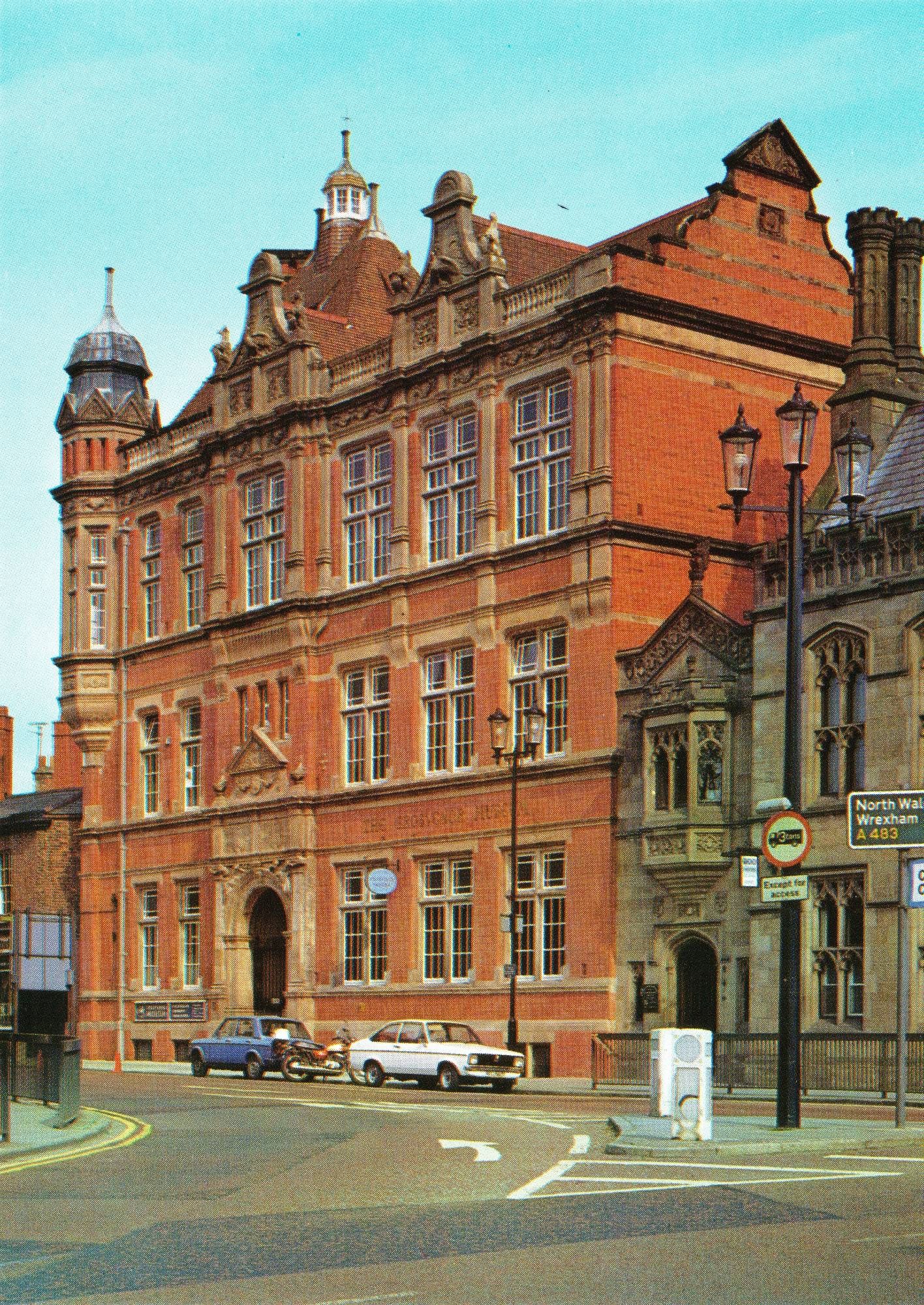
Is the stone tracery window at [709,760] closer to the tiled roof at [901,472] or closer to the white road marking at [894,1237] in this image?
the tiled roof at [901,472]

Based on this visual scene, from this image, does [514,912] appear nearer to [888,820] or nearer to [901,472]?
[901,472]

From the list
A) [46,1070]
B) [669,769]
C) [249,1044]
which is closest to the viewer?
[46,1070]

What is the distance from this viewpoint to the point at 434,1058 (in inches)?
1475

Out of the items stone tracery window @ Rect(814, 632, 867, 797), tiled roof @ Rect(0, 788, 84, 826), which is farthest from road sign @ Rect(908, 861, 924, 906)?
tiled roof @ Rect(0, 788, 84, 826)

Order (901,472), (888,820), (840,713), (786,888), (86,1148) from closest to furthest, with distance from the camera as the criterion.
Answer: (86,1148), (888,820), (786,888), (840,713), (901,472)

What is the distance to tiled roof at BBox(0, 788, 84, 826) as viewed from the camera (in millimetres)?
63312

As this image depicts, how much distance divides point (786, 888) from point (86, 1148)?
7.88m

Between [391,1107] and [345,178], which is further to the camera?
[345,178]

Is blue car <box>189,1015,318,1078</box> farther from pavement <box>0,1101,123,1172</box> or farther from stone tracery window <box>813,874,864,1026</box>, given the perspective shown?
pavement <box>0,1101,123,1172</box>

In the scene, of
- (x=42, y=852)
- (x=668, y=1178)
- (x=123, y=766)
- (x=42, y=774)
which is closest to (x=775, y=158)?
(x=123, y=766)

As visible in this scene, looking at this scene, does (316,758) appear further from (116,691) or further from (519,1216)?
(519,1216)

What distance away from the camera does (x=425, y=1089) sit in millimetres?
37750

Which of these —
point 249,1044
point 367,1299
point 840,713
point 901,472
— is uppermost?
point 901,472

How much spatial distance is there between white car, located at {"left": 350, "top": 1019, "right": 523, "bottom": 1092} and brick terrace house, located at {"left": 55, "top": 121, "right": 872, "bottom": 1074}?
4.69m
